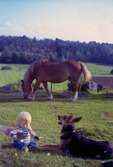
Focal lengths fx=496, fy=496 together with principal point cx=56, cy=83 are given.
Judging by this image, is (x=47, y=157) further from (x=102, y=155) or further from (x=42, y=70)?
(x=42, y=70)

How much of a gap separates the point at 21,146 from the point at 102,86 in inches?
793

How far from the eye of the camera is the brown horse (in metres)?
20.3

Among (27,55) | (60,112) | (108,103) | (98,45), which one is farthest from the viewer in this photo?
(98,45)

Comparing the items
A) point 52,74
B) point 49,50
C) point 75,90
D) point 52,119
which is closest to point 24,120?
point 52,119

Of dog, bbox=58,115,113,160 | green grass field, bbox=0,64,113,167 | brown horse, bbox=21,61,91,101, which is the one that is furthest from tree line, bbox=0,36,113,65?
dog, bbox=58,115,113,160

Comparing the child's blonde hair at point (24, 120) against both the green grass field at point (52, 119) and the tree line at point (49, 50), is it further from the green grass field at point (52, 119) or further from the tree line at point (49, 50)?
the tree line at point (49, 50)

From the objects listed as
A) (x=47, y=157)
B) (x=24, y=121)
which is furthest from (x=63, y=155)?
(x=24, y=121)

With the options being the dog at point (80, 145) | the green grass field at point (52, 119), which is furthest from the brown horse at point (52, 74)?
the dog at point (80, 145)

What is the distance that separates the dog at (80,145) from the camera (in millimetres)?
9281

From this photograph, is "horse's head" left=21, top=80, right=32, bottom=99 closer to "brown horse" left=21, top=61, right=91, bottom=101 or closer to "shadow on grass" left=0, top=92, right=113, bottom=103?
"brown horse" left=21, top=61, right=91, bottom=101

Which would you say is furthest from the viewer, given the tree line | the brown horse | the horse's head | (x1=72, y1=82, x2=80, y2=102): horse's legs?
the tree line

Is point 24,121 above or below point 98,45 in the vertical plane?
above

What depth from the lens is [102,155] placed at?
9297 mm

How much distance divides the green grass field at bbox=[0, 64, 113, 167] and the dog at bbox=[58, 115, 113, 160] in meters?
0.26
